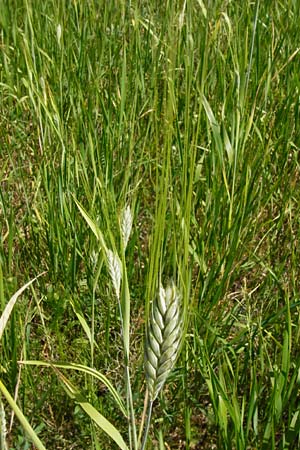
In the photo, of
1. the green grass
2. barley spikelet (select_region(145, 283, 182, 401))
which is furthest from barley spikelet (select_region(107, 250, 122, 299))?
barley spikelet (select_region(145, 283, 182, 401))

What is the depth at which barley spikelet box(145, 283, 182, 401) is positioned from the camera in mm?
550

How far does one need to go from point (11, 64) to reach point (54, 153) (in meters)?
0.61

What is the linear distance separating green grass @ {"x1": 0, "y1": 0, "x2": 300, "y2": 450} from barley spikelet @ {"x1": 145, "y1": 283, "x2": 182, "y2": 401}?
0.22 feet

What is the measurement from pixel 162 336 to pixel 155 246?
86 millimetres

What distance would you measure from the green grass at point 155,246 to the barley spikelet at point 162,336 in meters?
0.07

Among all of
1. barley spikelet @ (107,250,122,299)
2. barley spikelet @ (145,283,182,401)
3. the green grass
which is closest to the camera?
barley spikelet @ (145,283,182,401)

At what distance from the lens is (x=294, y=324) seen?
1058 millimetres

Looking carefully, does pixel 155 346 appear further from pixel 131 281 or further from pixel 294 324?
pixel 131 281

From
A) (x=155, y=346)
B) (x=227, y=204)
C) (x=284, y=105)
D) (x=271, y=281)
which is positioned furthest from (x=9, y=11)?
(x=155, y=346)

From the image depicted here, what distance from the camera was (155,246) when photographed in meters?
0.57

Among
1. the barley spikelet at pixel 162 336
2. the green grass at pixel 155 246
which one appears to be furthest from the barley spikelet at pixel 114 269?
the barley spikelet at pixel 162 336

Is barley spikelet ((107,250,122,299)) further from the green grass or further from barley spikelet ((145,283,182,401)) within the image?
barley spikelet ((145,283,182,401))

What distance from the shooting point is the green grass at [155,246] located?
2.97 feet

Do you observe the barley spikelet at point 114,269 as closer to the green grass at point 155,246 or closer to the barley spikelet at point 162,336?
the green grass at point 155,246
